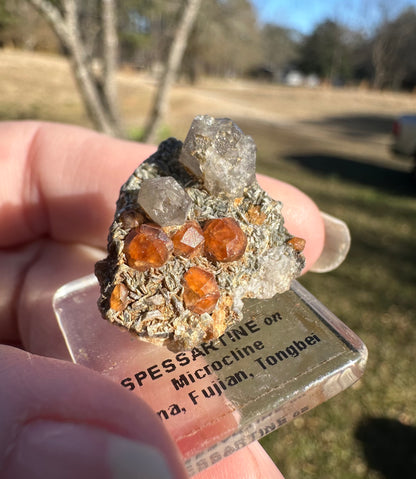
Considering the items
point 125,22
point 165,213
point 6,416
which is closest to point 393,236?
point 165,213

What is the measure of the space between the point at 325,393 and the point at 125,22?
1404 cm

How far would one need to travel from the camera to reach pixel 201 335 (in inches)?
48.4

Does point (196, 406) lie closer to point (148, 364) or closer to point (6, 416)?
point (148, 364)

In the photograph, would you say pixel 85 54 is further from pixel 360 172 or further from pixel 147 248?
pixel 360 172

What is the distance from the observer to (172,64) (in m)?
4.98

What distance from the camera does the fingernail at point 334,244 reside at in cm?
203

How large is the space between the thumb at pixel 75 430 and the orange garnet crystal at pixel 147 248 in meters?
0.33

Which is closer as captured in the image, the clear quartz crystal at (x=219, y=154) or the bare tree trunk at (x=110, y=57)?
the clear quartz crystal at (x=219, y=154)

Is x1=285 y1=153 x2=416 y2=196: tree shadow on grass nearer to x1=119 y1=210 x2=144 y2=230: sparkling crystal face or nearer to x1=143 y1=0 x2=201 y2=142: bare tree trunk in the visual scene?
x1=143 y1=0 x2=201 y2=142: bare tree trunk

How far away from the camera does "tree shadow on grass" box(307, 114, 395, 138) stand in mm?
15017

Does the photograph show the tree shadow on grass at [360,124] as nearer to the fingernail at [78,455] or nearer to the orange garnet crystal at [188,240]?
the orange garnet crystal at [188,240]

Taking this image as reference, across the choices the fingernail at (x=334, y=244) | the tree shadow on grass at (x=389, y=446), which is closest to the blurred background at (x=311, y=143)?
the tree shadow on grass at (x=389, y=446)

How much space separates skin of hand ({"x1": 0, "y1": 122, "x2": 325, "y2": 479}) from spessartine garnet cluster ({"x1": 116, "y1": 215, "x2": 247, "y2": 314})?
0.96 feet

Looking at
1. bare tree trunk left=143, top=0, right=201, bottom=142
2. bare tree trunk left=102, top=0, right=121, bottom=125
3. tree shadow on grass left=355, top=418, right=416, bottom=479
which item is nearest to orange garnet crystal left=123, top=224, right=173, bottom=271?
tree shadow on grass left=355, top=418, right=416, bottom=479
